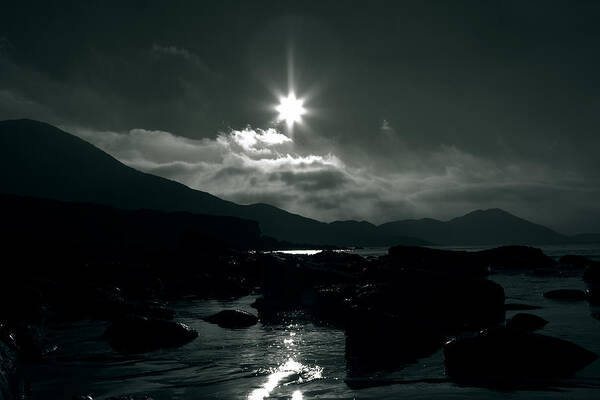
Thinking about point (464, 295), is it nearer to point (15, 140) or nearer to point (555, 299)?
point (555, 299)

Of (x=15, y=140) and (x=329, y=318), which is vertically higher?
(x=15, y=140)

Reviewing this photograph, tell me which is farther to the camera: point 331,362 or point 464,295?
point 464,295

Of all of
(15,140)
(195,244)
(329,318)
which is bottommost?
(329,318)

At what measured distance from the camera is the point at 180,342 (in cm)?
1099

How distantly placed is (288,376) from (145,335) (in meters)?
4.95

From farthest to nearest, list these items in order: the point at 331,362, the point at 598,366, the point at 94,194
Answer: the point at 94,194 → the point at 331,362 → the point at 598,366

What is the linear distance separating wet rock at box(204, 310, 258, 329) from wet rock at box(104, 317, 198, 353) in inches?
99.2

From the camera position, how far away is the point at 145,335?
1087 centimetres

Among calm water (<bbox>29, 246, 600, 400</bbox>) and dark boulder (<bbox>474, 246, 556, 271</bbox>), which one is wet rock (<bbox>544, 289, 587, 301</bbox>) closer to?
calm water (<bbox>29, 246, 600, 400</bbox>)

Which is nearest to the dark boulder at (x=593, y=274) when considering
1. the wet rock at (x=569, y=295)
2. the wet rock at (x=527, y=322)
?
the wet rock at (x=569, y=295)

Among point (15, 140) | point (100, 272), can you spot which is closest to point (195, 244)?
point (100, 272)

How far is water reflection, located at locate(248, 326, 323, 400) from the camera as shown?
6659 mm

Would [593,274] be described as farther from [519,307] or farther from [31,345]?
[31,345]

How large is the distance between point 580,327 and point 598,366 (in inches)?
198
